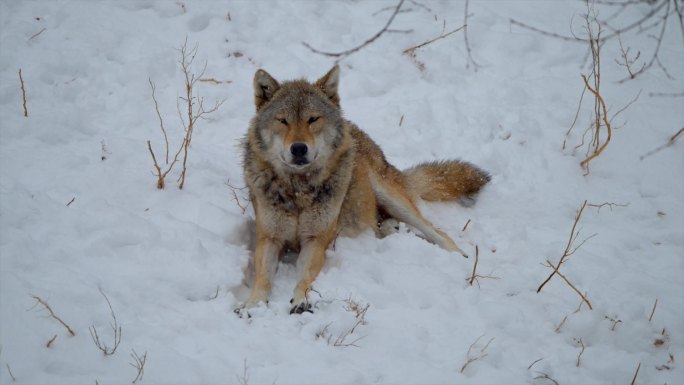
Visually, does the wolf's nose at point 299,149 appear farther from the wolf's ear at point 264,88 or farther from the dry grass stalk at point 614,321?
the dry grass stalk at point 614,321

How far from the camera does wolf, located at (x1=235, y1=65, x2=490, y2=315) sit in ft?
13.8

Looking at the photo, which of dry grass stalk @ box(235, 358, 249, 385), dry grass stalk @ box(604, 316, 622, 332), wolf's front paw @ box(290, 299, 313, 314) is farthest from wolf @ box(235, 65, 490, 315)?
dry grass stalk @ box(604, 316, 622, 332)

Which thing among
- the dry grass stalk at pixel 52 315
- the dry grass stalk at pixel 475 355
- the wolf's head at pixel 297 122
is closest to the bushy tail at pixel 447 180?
the wolf's head at pixel 297 122

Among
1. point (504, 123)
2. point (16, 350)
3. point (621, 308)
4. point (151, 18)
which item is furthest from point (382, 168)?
point (151, 18)

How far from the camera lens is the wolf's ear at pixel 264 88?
4559 millimetres

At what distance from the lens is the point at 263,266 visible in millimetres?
4168

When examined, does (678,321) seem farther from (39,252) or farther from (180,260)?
(39,252)

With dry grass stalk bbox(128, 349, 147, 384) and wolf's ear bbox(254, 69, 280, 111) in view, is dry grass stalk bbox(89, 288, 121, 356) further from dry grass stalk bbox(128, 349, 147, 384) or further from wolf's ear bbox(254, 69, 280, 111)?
wolf's ear bbox(254, 69, 280, 111)

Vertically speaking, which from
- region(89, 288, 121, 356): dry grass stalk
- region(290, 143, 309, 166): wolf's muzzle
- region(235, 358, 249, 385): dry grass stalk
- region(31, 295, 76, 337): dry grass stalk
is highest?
region(290, 143, 309, 166): wolf's muzzle

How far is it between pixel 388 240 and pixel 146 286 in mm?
2169

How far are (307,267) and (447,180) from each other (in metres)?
2.11

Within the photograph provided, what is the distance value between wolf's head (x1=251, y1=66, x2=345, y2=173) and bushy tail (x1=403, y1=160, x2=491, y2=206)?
4.45 feet

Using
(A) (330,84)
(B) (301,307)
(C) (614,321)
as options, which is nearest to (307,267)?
(B) (301,307)

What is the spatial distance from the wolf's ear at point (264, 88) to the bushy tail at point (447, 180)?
1866 mm
